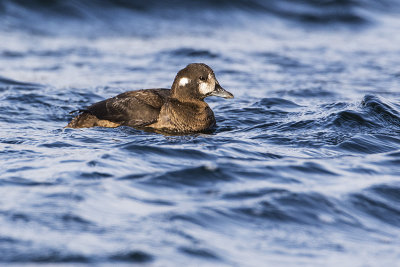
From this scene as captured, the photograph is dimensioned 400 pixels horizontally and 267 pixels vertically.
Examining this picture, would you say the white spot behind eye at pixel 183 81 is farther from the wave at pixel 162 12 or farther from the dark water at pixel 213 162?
the wave at pixel 162 12

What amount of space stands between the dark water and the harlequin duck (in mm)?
255

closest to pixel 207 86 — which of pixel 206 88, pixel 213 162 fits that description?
pixel 206 88

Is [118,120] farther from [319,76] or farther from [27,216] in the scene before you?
[319,76]

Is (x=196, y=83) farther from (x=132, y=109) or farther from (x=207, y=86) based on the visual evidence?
(x=132, y=109)

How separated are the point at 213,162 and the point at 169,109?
5.95 feet

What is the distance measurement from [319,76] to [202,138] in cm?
537

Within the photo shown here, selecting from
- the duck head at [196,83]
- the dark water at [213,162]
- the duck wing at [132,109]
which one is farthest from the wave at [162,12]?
the duck head at [196,83]

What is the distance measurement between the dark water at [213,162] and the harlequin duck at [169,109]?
0.26 metres

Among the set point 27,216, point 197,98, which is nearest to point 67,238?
point 27,216

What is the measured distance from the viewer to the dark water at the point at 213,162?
4754 millimetres

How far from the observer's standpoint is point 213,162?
22.2 feet

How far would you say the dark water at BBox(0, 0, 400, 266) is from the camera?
475 cm

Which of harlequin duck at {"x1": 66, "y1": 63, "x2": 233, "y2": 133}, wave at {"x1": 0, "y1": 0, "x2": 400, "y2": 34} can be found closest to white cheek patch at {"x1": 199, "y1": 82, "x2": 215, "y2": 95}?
harlequin duck at {"x1": 66, "y1": 63, "x2": 233, "y2": 133}

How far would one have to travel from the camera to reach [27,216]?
5113 mm
